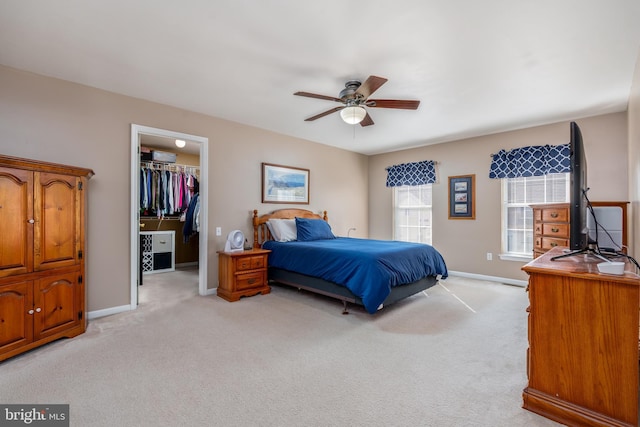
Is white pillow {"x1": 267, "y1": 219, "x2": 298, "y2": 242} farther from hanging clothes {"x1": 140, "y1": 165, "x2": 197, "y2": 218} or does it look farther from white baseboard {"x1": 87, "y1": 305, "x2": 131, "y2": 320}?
hanging clothes {"x1": 140, "y1": 165, "x2": 197, "y2": 218}

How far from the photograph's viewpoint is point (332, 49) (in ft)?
8.02

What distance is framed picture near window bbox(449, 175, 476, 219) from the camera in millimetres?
5160

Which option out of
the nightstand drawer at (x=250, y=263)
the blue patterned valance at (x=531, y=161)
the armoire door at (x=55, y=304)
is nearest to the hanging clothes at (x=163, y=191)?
the nightstand drawer at (x=250, y=263)

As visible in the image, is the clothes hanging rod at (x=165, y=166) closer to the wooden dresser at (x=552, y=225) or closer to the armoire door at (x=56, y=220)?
the armoire door at (x=56, y=220)

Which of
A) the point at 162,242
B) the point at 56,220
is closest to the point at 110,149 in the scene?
the point at 56,220

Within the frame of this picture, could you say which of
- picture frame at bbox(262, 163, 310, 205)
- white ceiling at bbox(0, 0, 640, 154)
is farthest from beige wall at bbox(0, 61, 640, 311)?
white ceiling at bbox(0, 0, 640, 154)

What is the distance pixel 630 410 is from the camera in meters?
1.45

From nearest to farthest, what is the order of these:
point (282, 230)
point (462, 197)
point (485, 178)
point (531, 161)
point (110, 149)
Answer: point (110, 149)
point (531, 161)
point (282, 230)
point (485, 178)
point (462, 197)

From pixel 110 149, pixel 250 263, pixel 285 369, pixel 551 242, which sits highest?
pixel 110 149

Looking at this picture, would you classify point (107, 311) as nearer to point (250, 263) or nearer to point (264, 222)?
point (250, 263)

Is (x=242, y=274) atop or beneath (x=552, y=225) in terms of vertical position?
beneath

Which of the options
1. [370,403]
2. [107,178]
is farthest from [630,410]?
[107,178]

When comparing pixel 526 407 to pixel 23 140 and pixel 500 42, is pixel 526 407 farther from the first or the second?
pixel 23 140

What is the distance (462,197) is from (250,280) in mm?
3925
